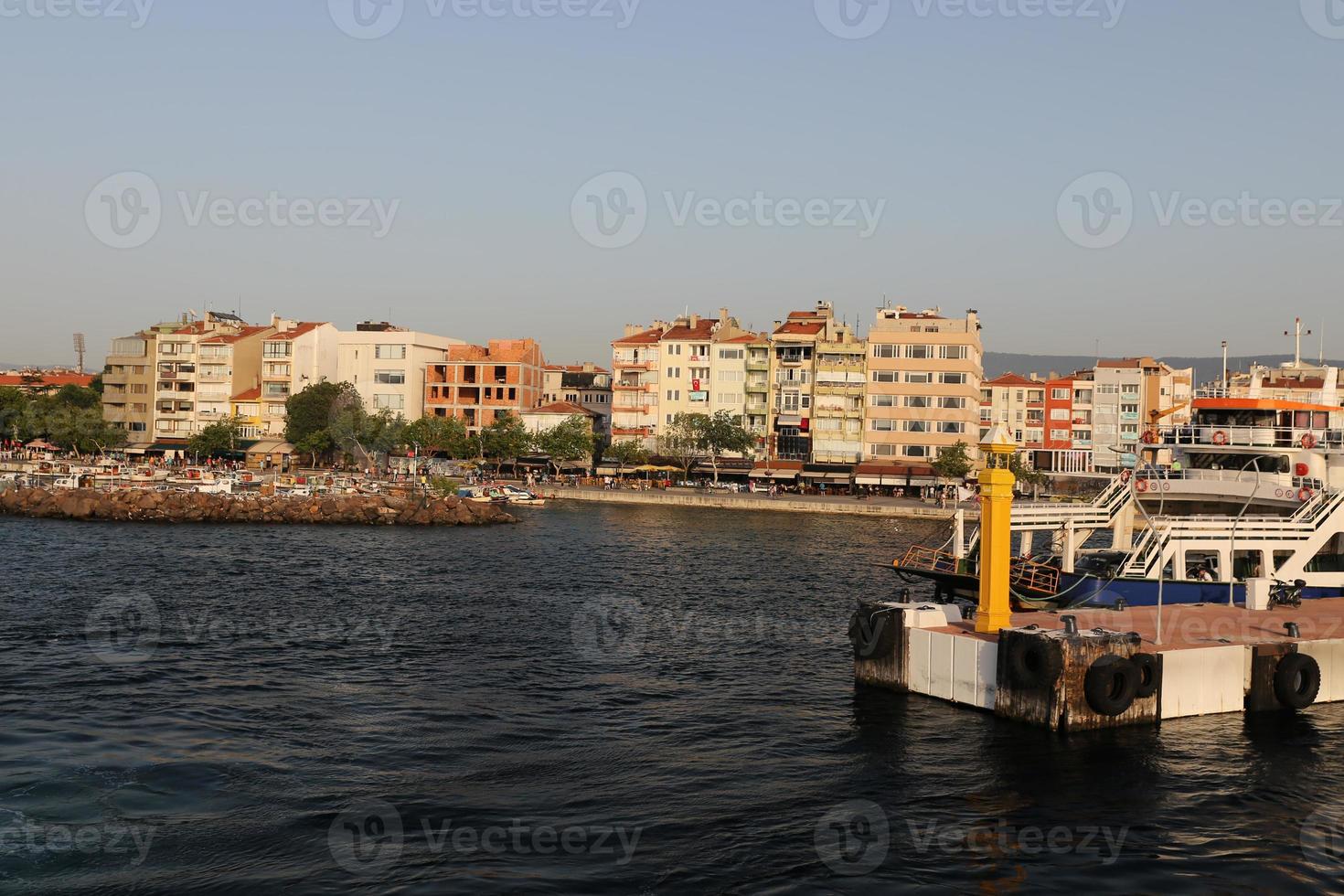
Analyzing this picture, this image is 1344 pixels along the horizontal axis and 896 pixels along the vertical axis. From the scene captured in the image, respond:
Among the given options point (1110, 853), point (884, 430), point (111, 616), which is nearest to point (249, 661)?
point (111, 616)

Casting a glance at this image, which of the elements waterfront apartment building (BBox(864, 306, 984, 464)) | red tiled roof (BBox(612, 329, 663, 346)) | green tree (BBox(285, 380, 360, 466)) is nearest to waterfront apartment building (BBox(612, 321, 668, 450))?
red tiled roof (BBox(612, 329, 663, 346))

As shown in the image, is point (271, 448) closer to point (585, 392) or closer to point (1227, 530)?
point (585, 392)

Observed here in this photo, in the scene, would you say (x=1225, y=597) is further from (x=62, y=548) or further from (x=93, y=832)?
(x=62, y=548)

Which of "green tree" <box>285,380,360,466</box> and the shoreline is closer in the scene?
the shoreline

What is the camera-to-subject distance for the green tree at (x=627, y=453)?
102312 millimetres

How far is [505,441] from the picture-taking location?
10356 centimetres

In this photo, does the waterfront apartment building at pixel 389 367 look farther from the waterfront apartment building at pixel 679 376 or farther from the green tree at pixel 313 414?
the waterfront apartment building at pixel 679 376

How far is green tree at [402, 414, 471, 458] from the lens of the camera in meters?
105

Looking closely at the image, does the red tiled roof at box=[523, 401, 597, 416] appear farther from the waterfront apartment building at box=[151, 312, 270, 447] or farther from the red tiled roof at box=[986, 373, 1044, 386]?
the red tiled roof at box=[986, 373, 1044, 386]

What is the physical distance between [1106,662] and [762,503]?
65447mm

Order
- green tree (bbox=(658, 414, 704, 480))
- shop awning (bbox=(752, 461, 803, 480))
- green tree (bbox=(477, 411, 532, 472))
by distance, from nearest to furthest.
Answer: shop awning (bbox=(752, 461, 803, 480)), green tree (bbox=(658, 414, 704, 480)), green tree (bbox=(477, 411, 532, 472))

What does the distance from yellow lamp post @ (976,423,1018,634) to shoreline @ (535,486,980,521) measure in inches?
2297

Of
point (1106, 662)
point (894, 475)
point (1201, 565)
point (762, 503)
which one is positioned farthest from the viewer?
point (894, 475)

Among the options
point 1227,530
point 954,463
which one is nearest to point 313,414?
point 954,463
